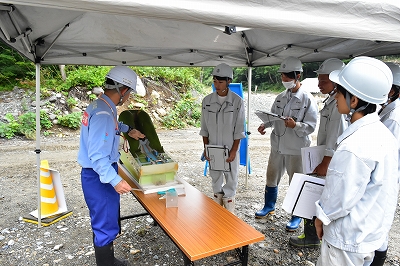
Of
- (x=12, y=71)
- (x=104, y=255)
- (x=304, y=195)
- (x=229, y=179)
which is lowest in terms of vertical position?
(x=104, y=255)

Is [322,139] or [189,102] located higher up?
[189,102]

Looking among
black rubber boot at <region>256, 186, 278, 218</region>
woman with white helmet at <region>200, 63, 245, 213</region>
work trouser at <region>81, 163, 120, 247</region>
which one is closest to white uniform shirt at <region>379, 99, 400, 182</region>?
woman with white helmet at <region>200, 63, 245, 213</region>

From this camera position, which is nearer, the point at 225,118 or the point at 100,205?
the point at 100,205

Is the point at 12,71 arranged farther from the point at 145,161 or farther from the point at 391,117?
the point at 391,117

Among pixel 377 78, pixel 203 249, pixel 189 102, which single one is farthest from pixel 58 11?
pixel 189 102

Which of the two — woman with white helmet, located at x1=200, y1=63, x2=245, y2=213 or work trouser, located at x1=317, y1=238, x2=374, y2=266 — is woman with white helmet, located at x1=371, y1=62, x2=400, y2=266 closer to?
work trouser, located at x1=317, y1=238, x2=374, y2=266

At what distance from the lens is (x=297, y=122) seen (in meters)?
3.14

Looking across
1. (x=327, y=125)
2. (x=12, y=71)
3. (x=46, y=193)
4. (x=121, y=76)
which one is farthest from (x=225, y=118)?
(x=12, y=71)

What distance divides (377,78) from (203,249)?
1474 mm

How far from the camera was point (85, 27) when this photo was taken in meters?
3.14

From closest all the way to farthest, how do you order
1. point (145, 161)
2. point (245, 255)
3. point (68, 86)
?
point (245, 255), point (145, 161), point (68, 86)

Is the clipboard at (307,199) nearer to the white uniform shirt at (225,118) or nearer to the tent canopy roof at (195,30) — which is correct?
the tent canopy roof at (195,30)

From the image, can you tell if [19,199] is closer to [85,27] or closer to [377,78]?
[85,27]

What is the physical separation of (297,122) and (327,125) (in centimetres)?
39
